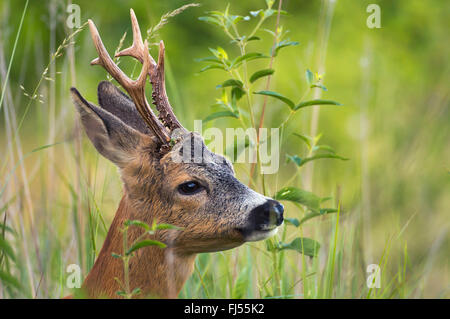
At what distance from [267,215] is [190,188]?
1.20 feet

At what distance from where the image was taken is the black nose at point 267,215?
2439 millimetres

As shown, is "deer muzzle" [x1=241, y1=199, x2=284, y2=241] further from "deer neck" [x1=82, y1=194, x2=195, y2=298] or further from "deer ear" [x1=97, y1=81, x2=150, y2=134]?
"deer ear" [x1=97, y1=81, x2=150, y2=134]

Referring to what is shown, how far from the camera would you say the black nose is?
2.44 meters

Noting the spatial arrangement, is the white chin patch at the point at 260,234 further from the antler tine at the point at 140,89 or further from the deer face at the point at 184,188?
the antler tine at the point at 140,89

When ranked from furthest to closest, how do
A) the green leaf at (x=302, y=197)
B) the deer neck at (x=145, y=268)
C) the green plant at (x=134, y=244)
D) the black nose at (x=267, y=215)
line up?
the green leaf at (x=302, y=197) < the deer neck at (x=145, y=268) < the black nose at (x=267, y=215) < the green plant at (x=134, y=244)

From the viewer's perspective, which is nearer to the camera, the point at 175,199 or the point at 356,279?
the point at 175,199

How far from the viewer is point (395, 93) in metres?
6.32

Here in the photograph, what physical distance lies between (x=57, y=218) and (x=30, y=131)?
11.9 feet

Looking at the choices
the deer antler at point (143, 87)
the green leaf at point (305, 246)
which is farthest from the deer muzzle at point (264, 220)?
the deer antler at point (143, 87)

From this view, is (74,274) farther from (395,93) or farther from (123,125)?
(395,93)

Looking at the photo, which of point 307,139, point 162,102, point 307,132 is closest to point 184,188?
point 162,102

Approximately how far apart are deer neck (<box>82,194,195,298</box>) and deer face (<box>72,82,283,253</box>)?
0.19 feet
